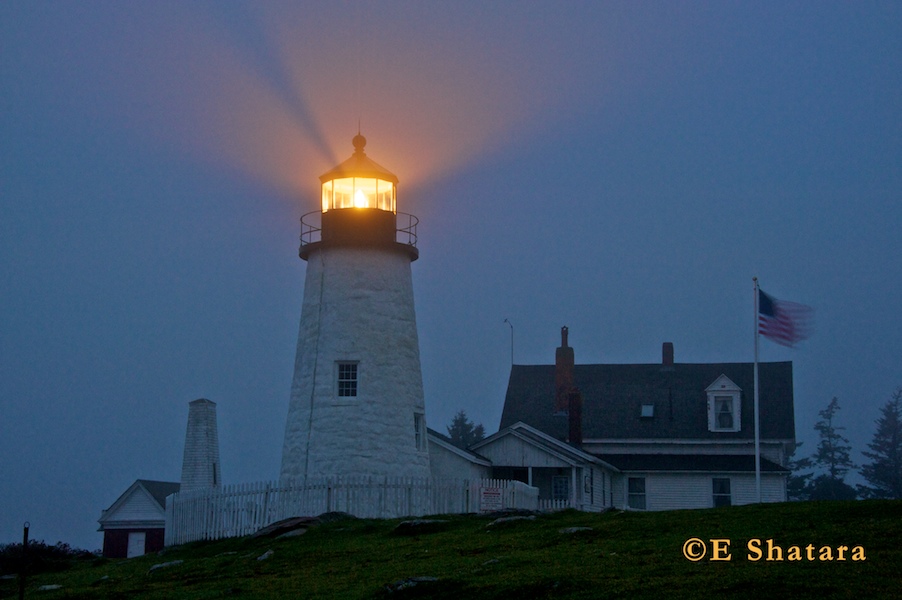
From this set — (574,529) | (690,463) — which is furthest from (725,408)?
(574,529)

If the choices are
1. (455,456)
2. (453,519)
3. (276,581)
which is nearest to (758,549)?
(276,581)

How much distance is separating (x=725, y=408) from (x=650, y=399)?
303 cm

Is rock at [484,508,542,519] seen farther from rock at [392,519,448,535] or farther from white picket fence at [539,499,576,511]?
white picket fence at [539,499,576,511]

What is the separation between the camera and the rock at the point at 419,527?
22.2 meters

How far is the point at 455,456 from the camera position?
117 feet

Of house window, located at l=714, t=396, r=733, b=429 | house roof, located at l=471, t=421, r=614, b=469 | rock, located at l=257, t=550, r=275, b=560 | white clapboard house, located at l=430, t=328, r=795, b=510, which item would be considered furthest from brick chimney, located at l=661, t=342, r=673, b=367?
rock, located at l=257, t=550, r=275, b=560

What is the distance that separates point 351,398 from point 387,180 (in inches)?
235

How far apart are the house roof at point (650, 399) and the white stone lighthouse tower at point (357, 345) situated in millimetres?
14866

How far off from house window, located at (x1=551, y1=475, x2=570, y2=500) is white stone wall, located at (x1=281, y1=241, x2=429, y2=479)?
8627 mm

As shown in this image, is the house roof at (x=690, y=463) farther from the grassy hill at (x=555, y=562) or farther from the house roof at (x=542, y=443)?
the grassy hill at (x=555, y=562)

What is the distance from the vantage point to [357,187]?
30.7 metres

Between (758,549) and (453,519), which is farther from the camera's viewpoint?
(453,519)

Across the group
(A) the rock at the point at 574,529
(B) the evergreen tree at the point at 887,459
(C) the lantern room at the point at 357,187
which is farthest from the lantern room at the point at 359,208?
(B) the evergreen tree at the point at 887,459

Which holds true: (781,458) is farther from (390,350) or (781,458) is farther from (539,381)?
(390,350)
